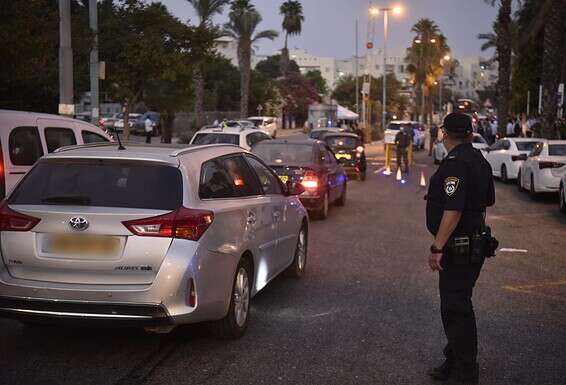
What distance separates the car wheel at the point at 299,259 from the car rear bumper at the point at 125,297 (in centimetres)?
308

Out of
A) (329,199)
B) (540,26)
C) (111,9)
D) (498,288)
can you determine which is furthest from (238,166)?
(540,26)

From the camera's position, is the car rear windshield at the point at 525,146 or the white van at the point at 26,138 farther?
the car rear windshield at the point at 525,146

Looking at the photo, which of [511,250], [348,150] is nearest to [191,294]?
[511,250]

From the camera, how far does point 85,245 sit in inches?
215

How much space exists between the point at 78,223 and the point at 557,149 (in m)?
14.5

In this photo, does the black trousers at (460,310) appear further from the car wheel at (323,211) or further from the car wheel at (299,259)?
the car wheel at (323,211)

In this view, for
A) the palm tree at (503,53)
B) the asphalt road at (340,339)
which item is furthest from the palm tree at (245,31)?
the asphalt road at (340,339)

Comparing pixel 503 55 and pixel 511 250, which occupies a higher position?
pixel 503 55

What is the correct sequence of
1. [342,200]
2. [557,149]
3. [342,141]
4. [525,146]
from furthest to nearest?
1. [342,141]
2. [525,146]
3. [557,149]
4. [342,200]

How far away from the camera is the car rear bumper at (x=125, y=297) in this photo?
540 cm

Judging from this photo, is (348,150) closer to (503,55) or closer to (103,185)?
(503,55)

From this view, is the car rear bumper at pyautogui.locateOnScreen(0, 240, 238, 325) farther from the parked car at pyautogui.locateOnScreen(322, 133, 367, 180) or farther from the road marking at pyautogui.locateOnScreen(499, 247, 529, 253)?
the parked car at pyautogui.locateOnScreen(322, 133, 367, 180)

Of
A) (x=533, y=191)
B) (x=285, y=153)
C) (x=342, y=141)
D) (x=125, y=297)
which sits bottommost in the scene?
(x=533, y=191)

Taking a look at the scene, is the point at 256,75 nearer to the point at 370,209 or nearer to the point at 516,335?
the point at 370,209
